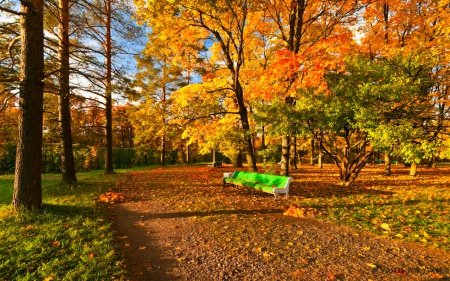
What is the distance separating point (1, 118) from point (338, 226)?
18154 mm

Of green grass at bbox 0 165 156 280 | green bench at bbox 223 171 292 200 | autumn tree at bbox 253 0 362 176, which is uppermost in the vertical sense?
autumn tree at bbox 253 0 362 176

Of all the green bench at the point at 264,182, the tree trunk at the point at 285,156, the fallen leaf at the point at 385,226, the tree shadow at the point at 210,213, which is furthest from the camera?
the tree trunk at the point at 285,156

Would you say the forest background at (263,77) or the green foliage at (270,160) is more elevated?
the forest background at (263,77)

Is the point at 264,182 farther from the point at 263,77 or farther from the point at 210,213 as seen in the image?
the point at 263,77

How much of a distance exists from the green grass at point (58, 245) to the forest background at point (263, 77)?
31.8 inches

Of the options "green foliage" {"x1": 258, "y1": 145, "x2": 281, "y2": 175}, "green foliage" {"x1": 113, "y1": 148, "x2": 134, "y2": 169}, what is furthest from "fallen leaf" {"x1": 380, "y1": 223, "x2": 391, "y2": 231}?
"green foliage" {"x1": 113, "y1": 148, "x2": 134, "y2": 169}

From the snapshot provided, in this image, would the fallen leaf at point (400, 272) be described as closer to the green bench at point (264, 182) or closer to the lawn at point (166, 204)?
the lawn at point (166, 204)

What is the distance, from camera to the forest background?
19.8 feet

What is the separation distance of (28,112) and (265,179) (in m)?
6.87

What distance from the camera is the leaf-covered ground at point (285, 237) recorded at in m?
3.28

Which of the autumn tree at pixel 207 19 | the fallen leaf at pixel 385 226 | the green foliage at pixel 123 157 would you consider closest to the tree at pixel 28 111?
the autumn tree at pixel 207 19

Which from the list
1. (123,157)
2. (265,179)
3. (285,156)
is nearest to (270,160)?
(285,156)

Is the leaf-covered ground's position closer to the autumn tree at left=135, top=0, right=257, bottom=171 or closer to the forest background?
the forest background

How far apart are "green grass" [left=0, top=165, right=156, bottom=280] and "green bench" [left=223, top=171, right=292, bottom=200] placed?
14.9 feet
